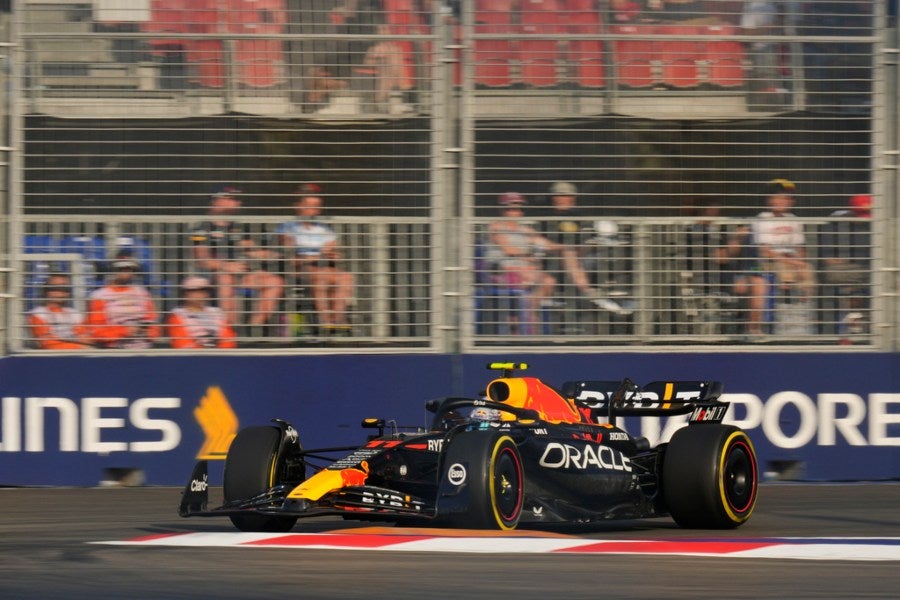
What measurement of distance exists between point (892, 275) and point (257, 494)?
5918 millimetres

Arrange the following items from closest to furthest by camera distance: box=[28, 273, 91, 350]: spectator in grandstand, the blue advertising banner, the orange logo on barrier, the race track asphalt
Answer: the race track asphalt
the blue advertising banner
the orange logo on barrier
box=[28, 273, 91, 350]: spectator in grandstand

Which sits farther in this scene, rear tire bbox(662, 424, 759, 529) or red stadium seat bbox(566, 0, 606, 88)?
red stadium seat bbox(566, 0, 606, 88)

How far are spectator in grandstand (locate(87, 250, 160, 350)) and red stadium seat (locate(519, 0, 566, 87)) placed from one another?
10.9 feet

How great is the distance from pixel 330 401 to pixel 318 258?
3.57 feet

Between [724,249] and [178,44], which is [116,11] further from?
[724,249]

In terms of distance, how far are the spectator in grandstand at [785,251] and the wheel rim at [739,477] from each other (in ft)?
10.2

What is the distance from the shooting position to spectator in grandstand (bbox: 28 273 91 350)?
11469mm

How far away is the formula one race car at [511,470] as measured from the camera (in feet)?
25.1

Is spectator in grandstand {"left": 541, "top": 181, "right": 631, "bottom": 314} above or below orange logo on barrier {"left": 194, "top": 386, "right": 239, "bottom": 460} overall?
above

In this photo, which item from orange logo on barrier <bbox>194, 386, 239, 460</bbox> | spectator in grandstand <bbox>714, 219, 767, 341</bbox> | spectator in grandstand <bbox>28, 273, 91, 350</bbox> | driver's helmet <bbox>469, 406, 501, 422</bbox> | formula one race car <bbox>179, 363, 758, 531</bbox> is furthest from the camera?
spectator in grandstand <bbox>714, 219, 767, 341</bbox>

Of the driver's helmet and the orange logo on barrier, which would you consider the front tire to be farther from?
the orange logo on barrier

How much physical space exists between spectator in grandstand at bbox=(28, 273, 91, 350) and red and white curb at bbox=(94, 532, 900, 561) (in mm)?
3992

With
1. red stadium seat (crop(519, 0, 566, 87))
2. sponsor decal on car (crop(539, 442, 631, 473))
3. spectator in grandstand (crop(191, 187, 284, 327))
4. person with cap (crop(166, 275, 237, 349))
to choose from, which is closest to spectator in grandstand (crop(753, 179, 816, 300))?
red stadium seat (crop(519, 0, 566, 87))

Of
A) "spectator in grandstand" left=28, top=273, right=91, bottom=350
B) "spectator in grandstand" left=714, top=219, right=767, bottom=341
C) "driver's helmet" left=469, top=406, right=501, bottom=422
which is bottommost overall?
"driver's helmet" left=469, top=406, right=501, bottom=422
